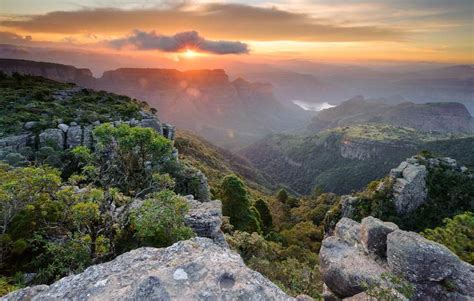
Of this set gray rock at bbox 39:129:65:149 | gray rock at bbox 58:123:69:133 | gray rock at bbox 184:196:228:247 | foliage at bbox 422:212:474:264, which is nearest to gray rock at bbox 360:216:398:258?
gray rock at bbox 184:196:228:247

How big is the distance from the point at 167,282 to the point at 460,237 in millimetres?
34523

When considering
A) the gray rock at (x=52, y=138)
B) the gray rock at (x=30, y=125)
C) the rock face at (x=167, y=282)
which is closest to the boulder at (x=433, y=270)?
the rock face at (x=167, y=282)

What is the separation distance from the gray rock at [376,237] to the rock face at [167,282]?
13.4 m

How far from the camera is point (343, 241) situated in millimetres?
24906

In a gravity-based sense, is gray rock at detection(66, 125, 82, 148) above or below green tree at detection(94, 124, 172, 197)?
below

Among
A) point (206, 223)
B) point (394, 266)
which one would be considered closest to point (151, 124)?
point (206, 223)

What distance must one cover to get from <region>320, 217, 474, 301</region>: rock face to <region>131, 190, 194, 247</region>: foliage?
10.7m

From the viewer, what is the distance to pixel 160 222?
18500 millimetres

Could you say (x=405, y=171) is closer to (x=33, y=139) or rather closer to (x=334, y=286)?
(x=334, y=286)

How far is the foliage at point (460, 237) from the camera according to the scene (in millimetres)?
30709

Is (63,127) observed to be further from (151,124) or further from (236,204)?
(236,204)

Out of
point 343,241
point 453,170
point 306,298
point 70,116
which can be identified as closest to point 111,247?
point 306,298

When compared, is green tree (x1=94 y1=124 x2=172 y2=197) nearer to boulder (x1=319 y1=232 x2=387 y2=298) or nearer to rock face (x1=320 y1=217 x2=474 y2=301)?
boulder (x1=319 y1=232 x2=387 y2=298)

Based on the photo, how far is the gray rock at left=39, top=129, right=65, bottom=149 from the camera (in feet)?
132
